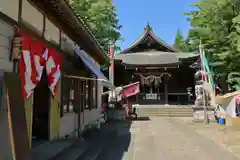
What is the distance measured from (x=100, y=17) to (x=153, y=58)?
7.32 metres

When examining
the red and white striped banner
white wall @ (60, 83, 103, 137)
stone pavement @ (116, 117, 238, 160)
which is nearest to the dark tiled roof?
white wall @ (60, 83, 103, 137)

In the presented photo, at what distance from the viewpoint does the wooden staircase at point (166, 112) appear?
859 inches

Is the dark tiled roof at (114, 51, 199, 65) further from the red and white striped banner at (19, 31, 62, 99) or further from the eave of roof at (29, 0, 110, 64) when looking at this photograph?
the red and white striped banner at (19, 31, 62, 99)

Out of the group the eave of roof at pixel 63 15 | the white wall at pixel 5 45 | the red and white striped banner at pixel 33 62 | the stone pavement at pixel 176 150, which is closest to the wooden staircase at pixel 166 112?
the stone pavement at pixel 176 150

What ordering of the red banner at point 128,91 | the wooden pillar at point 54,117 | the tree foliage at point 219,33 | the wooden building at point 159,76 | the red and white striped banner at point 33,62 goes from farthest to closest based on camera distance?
1. the wooden building at point 159,76
2. the red banner at point 128,91
3. the tree foliage at point 219,33
4. the wooden pillar at point 54,117
5. the red and white striped banner at point 33,62

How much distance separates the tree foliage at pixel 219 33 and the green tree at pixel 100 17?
7.54 meters

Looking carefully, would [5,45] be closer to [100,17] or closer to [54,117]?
[54,117]

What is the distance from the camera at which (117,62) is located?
2522cm

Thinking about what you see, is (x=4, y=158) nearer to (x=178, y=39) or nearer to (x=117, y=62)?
(x=117, y=62)

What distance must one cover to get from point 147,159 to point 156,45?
2485 centimetres

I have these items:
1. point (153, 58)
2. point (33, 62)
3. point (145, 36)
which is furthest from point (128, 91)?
point (33, 62)

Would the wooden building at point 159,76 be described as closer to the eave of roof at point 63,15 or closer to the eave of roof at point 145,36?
the eave of roof at point 145,36

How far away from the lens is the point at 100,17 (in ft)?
76.2

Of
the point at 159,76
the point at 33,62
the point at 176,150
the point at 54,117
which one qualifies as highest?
the point at 159,76
